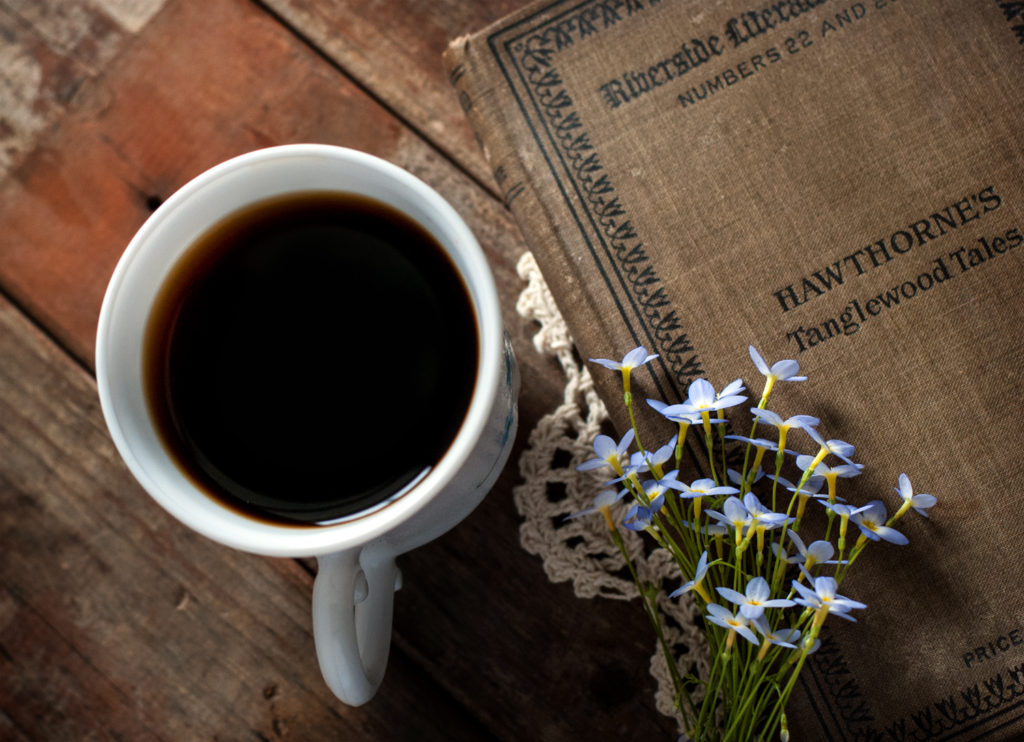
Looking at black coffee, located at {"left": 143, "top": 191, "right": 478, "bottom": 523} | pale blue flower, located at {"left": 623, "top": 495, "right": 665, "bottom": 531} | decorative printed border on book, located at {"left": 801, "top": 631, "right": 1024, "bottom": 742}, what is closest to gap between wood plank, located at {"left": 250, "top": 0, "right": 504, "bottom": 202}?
black coffee, located at {"left": 143, "top": 191, "right": 478, "bottom": 523}

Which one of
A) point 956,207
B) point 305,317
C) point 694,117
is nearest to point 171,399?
point 305,317

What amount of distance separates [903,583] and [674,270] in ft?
0.77

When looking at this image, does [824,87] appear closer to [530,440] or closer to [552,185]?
[552,185]

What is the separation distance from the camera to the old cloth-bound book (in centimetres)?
47

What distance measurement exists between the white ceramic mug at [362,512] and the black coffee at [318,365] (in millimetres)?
28

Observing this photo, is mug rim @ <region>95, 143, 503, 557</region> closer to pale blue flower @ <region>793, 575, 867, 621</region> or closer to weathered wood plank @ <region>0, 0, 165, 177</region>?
pale blue flower @ <region>793, 575, 867, 621</region>

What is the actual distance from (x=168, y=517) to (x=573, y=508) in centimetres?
31

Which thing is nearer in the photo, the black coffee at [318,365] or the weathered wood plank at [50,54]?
the black coffee at [318,365]

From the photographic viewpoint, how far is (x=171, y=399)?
428mm

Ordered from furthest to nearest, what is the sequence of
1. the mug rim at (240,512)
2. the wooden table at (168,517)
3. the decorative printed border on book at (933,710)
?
1. the wooden table at (168,517)
2. the decorative printed border on book at (933,710)
3. the mug rim at (240,512)

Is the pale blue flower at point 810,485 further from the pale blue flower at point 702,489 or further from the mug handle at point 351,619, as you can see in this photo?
the mug handle at point 351,619

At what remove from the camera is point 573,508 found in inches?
21.7

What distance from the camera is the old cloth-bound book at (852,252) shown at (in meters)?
0.47

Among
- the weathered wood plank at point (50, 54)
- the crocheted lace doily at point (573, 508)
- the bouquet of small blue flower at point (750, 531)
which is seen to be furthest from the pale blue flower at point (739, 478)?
the weathered wood plank at point (50, 54)
